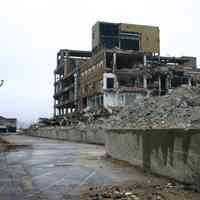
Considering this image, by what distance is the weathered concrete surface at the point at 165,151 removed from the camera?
25.1 ft

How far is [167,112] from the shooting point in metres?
11.6

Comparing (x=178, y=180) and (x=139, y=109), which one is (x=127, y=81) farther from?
(x=178, y=180)

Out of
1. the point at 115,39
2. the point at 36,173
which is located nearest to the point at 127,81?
the point at 115,39

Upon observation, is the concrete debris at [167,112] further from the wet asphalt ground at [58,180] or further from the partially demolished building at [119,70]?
the partially demolished building at [119,70]

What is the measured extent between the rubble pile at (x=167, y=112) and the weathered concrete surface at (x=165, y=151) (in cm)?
59

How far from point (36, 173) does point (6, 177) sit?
103 centimetres

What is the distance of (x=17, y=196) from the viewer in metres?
7.20

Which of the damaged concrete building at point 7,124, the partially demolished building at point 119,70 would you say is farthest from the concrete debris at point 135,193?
the damaged concrete building at point 7,124

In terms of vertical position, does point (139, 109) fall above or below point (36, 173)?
above

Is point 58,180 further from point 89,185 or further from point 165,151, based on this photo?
point 165,151

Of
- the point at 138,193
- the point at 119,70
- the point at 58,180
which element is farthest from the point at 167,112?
the point at 119,70

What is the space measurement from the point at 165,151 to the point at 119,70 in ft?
190

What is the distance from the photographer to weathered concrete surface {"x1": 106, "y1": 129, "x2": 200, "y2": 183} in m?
7.66

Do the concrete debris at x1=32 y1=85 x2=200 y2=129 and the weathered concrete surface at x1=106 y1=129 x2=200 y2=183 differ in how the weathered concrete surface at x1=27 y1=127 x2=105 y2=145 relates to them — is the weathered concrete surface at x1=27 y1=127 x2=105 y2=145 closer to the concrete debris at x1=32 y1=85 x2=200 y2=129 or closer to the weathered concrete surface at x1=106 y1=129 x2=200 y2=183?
the concrete debris at x1=32 y1=85 x2=200 y2=129
